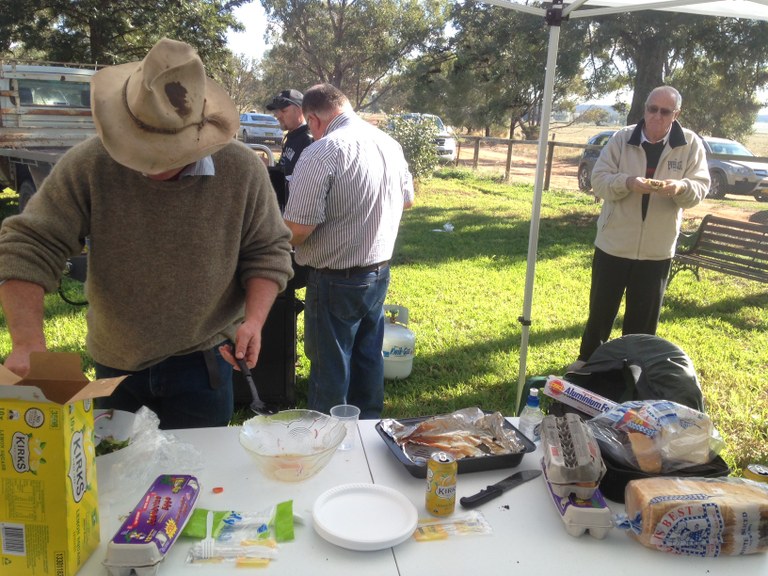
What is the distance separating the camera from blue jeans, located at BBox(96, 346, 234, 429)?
1829mm

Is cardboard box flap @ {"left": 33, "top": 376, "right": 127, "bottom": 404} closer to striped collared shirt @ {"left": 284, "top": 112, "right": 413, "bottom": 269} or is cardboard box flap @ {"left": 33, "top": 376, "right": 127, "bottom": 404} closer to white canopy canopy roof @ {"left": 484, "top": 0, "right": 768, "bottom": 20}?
striped collared shirt @ {"left": 284, "top": 112, "right": 413, "bottom": 269}

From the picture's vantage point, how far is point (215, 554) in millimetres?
1265

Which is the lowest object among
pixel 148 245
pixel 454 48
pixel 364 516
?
pixel 364 516

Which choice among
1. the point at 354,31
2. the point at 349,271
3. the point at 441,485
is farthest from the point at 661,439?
the point at 354,31

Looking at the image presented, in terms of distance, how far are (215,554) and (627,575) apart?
87 cm

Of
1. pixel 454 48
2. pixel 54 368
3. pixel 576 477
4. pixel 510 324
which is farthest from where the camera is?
pixel 454 48

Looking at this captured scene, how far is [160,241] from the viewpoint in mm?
1671

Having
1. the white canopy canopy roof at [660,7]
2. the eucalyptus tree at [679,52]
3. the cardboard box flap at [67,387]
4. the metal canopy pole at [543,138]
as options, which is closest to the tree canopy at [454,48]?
the eucalyptus tree at [679,52]

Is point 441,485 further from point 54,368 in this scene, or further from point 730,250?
point 730,250

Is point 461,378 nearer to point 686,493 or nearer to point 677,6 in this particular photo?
point 677,6

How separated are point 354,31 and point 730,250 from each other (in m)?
24.9

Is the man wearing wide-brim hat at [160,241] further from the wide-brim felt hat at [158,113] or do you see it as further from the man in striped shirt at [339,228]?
the man in striped shirt at [339,228]

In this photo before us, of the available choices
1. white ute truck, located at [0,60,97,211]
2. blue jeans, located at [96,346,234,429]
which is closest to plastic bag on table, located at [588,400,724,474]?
blue jeans, located at [96,346,234,429]

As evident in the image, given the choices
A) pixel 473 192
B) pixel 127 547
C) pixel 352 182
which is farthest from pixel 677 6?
pixel 473 192
